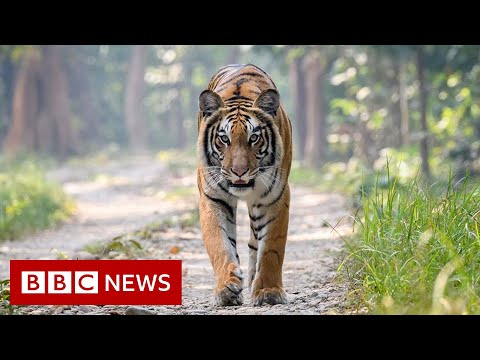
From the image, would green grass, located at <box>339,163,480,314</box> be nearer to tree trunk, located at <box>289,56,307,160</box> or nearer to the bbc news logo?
the bbc news logo

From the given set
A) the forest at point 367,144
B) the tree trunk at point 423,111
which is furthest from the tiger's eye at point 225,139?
the tree trunk at point 423,111

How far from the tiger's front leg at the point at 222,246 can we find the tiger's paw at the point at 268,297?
0.12 m

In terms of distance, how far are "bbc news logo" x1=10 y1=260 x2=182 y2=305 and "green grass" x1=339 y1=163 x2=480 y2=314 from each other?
1.32m

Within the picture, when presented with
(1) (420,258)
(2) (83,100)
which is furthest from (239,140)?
(2) (83,100)

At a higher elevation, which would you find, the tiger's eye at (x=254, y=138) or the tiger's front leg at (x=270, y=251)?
the tiger's eye at (x=254, y=138)

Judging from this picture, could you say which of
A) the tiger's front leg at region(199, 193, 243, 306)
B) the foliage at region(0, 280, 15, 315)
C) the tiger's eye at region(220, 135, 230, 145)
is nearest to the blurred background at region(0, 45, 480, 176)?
the tiger's front leg at region(199, 193, 243, 306)

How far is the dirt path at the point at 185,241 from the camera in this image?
18.4ft

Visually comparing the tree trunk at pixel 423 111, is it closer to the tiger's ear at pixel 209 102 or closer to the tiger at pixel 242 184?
the tiger at pixel 242 184

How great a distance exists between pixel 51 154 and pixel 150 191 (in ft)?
35.8

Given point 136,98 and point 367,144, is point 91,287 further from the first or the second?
point 136,98

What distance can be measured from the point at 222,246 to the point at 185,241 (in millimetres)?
4399

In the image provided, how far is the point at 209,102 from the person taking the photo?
5738 millimetres

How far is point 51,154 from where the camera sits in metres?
28.5
